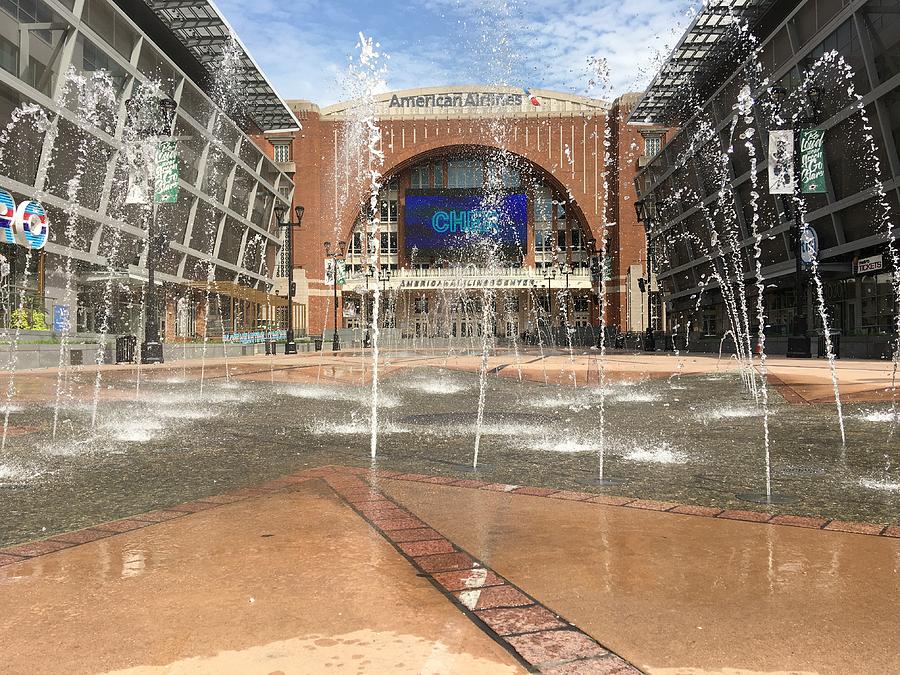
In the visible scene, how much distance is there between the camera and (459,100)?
70375mm

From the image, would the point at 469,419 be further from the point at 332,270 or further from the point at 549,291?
the point at 549,291

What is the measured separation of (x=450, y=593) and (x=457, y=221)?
2724 inches

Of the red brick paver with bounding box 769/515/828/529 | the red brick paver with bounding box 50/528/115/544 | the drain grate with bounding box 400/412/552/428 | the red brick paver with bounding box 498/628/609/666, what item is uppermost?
the red brick paver with bounding box 498/628/609/666

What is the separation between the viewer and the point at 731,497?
4395mm

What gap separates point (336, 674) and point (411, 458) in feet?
12.5

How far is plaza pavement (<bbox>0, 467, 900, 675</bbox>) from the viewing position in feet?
7.04

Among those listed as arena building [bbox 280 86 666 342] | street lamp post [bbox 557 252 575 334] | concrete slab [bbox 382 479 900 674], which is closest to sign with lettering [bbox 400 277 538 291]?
arena building [bbox 280 86 666 342]

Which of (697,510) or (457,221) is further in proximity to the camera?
(457,221)

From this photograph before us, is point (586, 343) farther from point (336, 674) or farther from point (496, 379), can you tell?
point (336, 674)

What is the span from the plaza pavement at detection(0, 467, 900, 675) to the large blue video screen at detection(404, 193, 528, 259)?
6767 cm

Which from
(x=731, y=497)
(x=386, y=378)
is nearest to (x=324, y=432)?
(x=731, y=497)

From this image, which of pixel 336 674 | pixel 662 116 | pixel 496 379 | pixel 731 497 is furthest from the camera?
pixel 662 116

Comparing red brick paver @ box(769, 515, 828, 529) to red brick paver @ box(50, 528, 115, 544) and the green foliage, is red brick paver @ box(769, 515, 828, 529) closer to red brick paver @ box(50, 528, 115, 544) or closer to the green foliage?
red brick paver @ box(50, 528, 115, 544)

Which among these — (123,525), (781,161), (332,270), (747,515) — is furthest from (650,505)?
(332,270)
